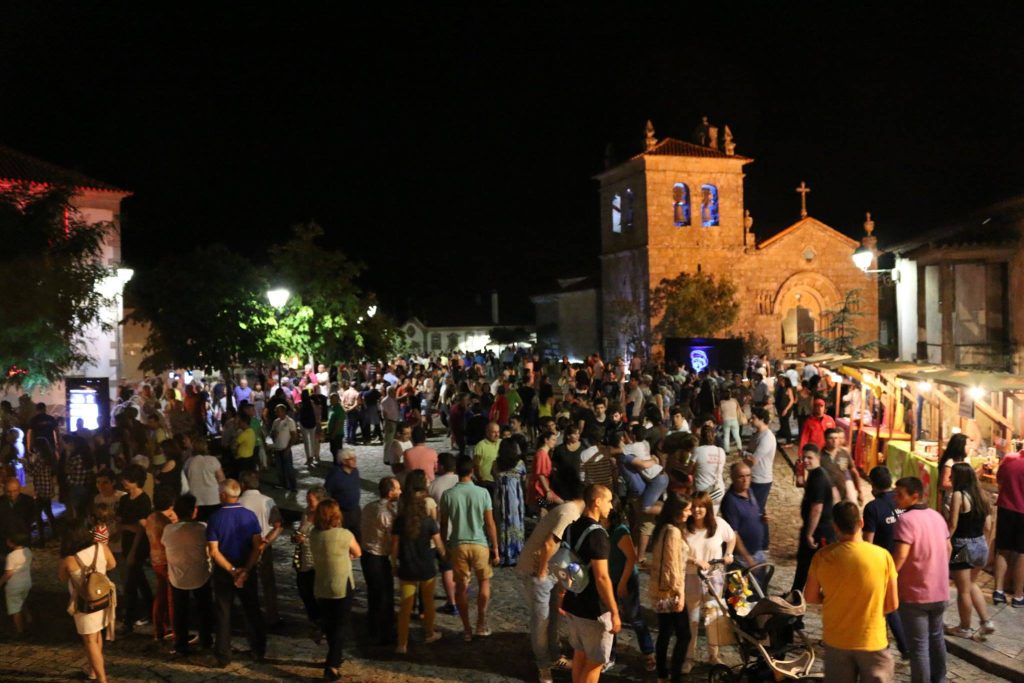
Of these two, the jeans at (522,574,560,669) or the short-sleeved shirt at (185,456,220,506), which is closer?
the jeans at (522,574,560,669)

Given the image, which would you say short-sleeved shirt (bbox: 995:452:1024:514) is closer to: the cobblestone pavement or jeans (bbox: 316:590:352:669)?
the cobblestone pavement

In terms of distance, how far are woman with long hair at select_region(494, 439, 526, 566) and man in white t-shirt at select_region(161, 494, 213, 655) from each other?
11.2ft

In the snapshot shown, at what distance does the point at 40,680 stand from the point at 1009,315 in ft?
55.3

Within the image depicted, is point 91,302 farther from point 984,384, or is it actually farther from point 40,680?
point 984,384

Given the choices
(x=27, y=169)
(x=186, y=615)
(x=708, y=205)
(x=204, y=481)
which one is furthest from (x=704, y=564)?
(x=708, y=205)

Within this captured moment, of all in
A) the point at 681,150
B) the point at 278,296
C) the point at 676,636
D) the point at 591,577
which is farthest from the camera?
the point at 681,150

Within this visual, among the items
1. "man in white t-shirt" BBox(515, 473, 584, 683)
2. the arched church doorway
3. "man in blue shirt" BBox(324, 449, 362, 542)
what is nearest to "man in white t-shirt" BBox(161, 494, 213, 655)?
"man in blue shirt" BBox(324, 449, 362, 542)

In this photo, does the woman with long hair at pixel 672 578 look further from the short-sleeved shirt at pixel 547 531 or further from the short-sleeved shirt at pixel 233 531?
the short-sleeved shirt at pixel 233 531

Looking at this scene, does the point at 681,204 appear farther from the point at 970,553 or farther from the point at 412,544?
the point at 412,544

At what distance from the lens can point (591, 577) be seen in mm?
5789

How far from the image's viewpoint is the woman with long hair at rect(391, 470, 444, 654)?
24.1ft

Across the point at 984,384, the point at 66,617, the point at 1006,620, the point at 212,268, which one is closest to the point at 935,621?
the point at 1006,620

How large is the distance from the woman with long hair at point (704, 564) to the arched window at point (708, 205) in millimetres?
33564

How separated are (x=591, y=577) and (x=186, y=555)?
345 centimetres
